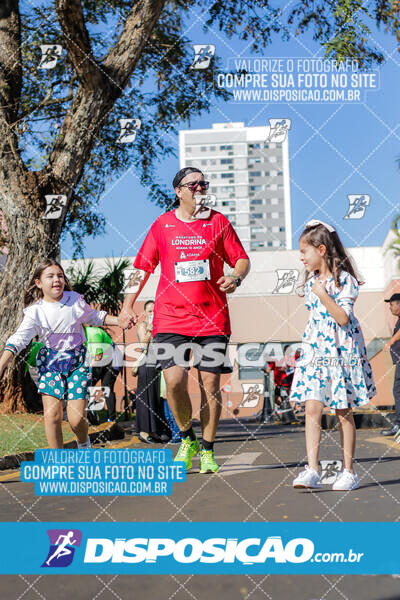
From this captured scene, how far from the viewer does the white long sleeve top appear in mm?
4668

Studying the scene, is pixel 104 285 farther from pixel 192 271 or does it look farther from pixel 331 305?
pixel 331 305

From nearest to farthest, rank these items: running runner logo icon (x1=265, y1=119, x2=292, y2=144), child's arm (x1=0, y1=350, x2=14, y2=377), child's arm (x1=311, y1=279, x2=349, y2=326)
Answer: child's arm (x1=311, y1=279, x2=349, y2=326) < child's arm (x1=0, y1=350, x2=14, y2=377) < running runner logo icon (x1=265, y1=119, x2=292, y2=144)

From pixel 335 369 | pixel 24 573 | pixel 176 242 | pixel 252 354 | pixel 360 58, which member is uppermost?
pixel 360 58

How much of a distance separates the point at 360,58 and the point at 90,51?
134 inches

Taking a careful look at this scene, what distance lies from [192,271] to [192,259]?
78 mm

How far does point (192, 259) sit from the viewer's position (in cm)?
444

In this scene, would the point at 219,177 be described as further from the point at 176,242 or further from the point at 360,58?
the point at 176,242

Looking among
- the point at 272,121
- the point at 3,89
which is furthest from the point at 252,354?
the point at 272,121

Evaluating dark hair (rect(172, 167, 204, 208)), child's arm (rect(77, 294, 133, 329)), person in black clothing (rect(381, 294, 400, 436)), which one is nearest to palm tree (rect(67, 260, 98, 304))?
person in black clothing (rect(381, 294, 400, 436))

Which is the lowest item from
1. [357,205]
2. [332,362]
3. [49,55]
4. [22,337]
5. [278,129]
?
[332,362]

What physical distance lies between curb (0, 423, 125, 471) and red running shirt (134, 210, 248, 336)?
213 centimetres

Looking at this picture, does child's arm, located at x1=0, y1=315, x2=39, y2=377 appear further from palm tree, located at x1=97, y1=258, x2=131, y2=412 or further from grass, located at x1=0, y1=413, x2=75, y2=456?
palm tree, located at x1=97, y1=258, x2=131, y2=412

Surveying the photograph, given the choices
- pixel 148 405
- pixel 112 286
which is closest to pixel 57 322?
pixel 148 405

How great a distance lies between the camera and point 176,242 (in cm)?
447
